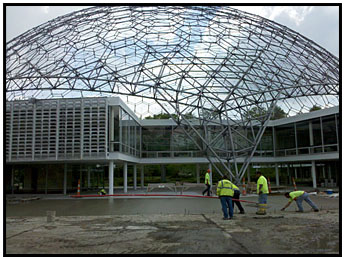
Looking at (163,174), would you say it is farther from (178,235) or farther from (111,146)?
(178,235)

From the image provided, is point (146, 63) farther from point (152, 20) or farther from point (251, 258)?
point (251, 258)

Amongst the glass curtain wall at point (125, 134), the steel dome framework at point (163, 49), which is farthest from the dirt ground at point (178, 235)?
the glass curtain wall at point (125, 134)

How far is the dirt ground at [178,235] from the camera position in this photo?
679 cm

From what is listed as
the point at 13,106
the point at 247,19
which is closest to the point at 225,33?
the point at 247,19

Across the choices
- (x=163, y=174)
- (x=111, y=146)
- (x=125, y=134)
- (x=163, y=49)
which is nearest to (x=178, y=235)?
(x=111, y=146)

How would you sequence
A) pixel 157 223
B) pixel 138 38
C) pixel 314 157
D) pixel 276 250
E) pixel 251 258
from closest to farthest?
pixel 251 258, pixel 276 250, pixel 157 223, pixel 138 38, pixel 314 157

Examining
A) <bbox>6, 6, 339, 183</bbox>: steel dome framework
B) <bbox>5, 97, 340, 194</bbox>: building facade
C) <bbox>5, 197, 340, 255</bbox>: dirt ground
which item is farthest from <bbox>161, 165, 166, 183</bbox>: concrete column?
<bbox>5, 197, 340, 255</bbox>: dirt ground

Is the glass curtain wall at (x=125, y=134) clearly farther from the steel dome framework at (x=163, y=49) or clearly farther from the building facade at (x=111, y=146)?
the steel dome framework at (x=163, y=49)

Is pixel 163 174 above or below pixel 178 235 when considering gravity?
above

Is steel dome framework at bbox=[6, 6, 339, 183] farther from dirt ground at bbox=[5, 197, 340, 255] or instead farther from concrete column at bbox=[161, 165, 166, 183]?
concrete column at bbox=[161, 165, 166, 183]

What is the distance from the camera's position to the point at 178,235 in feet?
27.2

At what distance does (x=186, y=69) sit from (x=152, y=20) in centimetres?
446

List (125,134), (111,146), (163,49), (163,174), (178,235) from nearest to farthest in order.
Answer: (178,235) < (163,49) < (111,146) < (125,134) < (163,174)

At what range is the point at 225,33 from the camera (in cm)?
2397
